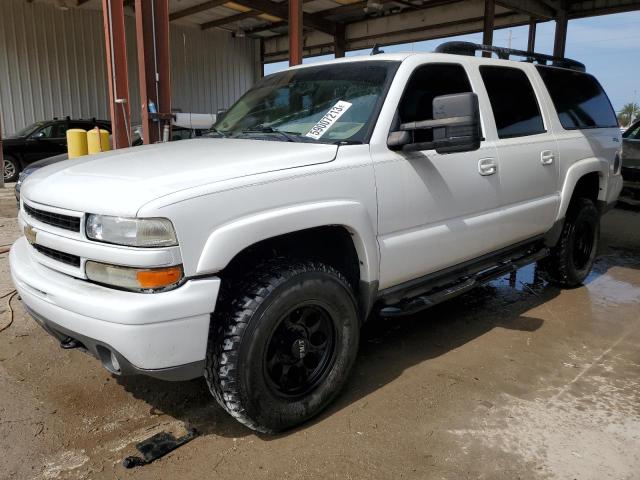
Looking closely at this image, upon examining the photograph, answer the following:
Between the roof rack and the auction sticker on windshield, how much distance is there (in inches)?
40.0

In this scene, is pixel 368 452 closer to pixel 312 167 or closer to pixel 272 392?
pixel 272 392

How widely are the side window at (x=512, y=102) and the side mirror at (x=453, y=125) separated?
1.13 metres

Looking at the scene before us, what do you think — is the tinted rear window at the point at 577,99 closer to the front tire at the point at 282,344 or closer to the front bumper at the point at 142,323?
the front tire at the point at 282,344

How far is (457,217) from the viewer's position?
3.38 metres

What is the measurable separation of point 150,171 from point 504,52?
3228mm

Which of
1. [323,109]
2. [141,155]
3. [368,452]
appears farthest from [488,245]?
[141,155]

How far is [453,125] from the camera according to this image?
8.92 feet

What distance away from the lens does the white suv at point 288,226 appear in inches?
86.1

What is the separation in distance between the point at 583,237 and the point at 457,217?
2.44m

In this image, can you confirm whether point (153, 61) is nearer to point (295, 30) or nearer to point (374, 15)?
point (295, 30)

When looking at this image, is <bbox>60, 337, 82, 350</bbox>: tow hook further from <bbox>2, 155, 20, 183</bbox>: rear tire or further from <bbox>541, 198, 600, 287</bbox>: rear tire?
<bbox>2, 155, 20, 183</bbox>: rear tire

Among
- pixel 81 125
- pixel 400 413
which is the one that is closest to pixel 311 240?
pixel 400 413

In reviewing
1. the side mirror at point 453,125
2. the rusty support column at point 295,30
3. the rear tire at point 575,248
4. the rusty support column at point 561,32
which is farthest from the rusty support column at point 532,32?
the side mirror at point 453,125

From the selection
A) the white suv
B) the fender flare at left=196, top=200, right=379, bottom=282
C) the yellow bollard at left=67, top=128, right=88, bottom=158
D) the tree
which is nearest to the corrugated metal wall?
the yellow bollard at left=67, top=128, right=88, bottom=158
